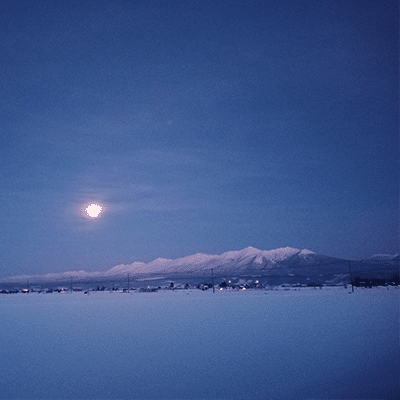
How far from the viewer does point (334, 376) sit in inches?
149

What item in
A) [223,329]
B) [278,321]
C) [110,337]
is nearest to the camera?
[110,337]

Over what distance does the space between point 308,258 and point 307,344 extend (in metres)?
188

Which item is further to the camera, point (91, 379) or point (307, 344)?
point (307, 344)

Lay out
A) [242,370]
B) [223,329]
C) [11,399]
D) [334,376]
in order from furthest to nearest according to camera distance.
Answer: [223,329], [242,370], [334,376], [11,399]

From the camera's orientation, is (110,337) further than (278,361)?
Yes

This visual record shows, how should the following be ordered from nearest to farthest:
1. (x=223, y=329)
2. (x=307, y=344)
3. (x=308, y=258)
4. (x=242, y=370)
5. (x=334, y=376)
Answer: (x=334, y=376) → (x=242, y=370) → (x=307, y=344) → (x=223, y=329) → (x=308, y=258)

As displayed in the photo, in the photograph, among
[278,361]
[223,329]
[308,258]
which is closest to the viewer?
[278,361]

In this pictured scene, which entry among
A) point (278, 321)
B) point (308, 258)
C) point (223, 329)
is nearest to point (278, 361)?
point (223, 329)

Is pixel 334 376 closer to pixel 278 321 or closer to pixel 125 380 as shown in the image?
pixel 125 380

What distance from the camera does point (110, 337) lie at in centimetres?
652

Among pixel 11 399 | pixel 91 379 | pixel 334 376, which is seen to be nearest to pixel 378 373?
pixel 334 376

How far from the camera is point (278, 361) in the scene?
4508mm

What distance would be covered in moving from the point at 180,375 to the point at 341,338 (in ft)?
10.4

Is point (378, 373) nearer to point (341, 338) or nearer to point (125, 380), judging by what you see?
point (341, 338)
